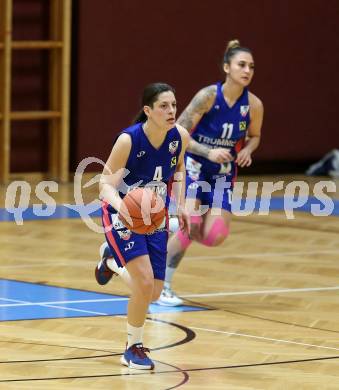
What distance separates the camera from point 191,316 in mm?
7891

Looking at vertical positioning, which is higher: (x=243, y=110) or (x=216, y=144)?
(x=243, y=110)

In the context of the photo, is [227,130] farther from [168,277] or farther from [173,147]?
[173,147]

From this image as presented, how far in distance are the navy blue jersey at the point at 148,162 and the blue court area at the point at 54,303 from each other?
56.5 inches

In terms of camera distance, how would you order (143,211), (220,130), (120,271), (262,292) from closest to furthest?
(143,211), (120,271), (220,130), (262,292)

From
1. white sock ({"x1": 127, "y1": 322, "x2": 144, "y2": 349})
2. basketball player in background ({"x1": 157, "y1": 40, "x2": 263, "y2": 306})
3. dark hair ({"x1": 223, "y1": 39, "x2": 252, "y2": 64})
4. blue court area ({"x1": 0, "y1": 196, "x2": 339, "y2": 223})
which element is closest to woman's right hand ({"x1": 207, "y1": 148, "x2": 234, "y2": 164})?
basketball player in background ({"x1": 157, "y1": 40, "x2": 263, "y2": 306})

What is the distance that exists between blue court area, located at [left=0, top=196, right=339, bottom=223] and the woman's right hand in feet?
12.7

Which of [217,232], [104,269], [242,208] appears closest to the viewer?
[104,269]

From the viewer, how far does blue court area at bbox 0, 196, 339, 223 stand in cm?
1198

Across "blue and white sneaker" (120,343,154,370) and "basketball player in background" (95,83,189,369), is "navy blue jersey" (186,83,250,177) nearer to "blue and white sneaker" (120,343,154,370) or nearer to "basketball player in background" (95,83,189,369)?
"basketball player in background" (95,83,189,369)

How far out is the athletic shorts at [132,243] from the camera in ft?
21.1

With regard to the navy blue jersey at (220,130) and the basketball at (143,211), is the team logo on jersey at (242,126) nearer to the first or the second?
the navy blue jersey at (220,130)

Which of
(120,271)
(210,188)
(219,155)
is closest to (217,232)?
(210,188)

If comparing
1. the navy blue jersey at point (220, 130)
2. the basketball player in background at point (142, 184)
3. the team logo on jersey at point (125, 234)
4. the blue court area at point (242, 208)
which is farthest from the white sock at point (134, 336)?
the blue court area at point (242, 208)

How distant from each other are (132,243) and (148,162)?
502 millimetres
